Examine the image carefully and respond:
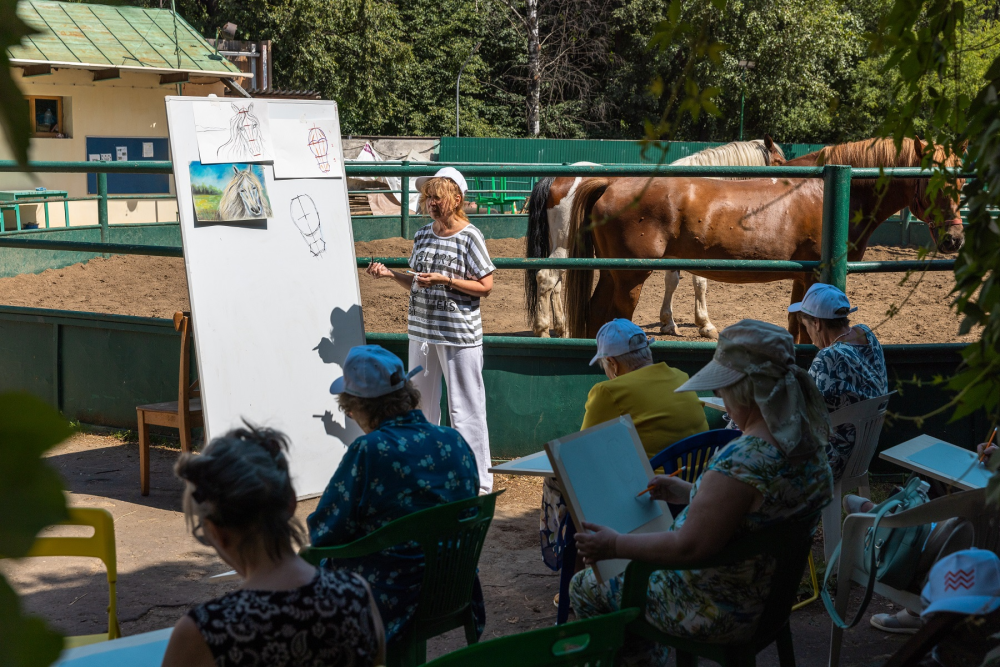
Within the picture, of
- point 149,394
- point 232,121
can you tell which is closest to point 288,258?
point 232,121

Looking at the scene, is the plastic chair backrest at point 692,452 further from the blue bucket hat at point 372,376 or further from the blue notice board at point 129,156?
the blue notice board at point 129,156

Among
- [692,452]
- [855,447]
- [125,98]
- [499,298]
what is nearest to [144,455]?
[692,452]

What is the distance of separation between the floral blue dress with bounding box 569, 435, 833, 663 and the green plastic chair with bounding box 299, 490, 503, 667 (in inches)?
20.7

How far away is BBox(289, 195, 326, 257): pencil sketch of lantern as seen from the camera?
4.51 m

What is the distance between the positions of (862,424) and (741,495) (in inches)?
53.6

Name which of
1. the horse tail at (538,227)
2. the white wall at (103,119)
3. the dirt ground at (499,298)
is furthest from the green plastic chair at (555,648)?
the white wall at (103,119)

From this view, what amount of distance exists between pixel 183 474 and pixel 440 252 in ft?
9.07

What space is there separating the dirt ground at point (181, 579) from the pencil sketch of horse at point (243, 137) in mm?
1568

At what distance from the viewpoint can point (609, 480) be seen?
2.54 metres

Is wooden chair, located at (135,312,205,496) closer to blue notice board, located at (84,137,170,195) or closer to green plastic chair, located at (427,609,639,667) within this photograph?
green plastic chair, located at (427,609,639,667)

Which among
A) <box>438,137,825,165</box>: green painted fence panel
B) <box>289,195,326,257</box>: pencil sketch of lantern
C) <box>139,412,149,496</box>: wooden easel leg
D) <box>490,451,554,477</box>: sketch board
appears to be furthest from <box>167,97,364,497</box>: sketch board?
<box>438,137,825,165</box>: green painted fence panel

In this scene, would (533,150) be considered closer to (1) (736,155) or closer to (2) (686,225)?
(1) (736,155)

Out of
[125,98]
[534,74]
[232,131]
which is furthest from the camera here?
→ [534,74]

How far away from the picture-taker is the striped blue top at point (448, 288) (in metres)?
4.42
